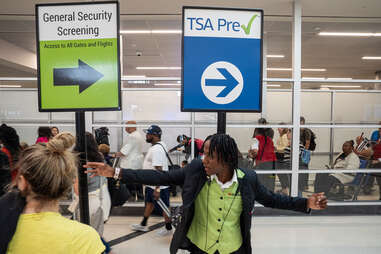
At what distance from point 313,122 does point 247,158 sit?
5.83 ft

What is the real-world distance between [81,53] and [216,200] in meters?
1.20

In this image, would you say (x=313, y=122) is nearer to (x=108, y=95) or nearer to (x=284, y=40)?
(x=284, y=40)

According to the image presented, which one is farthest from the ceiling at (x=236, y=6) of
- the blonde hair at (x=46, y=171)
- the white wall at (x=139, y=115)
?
the blonde hair at (x=46, y=171)

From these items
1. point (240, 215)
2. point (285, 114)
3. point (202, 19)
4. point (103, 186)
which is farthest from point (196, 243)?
point (285, 114)

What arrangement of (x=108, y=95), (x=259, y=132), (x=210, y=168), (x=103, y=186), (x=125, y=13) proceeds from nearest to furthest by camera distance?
(x=210, y=168) → (x=108, y=95) → (x=103, y=186) → (x=259, y=132) → (x=125, y=13)

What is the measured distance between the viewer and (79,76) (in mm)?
1688

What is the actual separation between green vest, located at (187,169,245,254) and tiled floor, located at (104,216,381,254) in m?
2.02

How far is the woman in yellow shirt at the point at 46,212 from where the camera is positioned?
87 cm

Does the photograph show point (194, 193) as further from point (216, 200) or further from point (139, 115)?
point (139, 115)

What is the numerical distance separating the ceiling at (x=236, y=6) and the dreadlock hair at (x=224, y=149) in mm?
3933

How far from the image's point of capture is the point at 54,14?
5.55ft

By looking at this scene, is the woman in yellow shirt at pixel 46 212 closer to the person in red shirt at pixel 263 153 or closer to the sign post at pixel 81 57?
the sign post at pixel 81 57

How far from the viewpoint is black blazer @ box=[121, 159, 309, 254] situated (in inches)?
61.4

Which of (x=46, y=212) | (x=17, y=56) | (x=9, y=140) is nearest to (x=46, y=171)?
(x=46, y=212)
